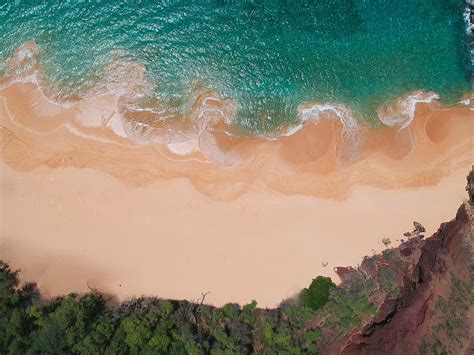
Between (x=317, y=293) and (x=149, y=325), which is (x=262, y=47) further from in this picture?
(x=149, y=325)

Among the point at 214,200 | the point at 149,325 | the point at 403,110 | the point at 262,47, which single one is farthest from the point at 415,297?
the point at 262,47

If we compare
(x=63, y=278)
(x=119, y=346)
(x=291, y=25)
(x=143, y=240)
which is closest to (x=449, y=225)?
(x=291, y=25)

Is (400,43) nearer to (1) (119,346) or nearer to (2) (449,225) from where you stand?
(2) (449,225)

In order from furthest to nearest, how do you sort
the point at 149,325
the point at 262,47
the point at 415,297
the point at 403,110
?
the point at 262,47
the point at 403,110
the point at 149,325
the point at 415,297

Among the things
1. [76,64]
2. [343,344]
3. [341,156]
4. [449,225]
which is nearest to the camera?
[343,344]

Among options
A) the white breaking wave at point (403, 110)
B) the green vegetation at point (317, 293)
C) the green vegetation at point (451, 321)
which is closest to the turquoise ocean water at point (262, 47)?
the white breaking wave at point (403, 110)

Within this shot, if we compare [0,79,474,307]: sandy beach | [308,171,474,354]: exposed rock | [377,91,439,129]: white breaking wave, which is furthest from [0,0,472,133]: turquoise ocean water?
[308,171,474,354]: exposed rock

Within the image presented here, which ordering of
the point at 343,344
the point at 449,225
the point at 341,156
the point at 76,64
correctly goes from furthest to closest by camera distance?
the point at 76,64, the point at 341,156, the point at 449,225, the point at 343,344
